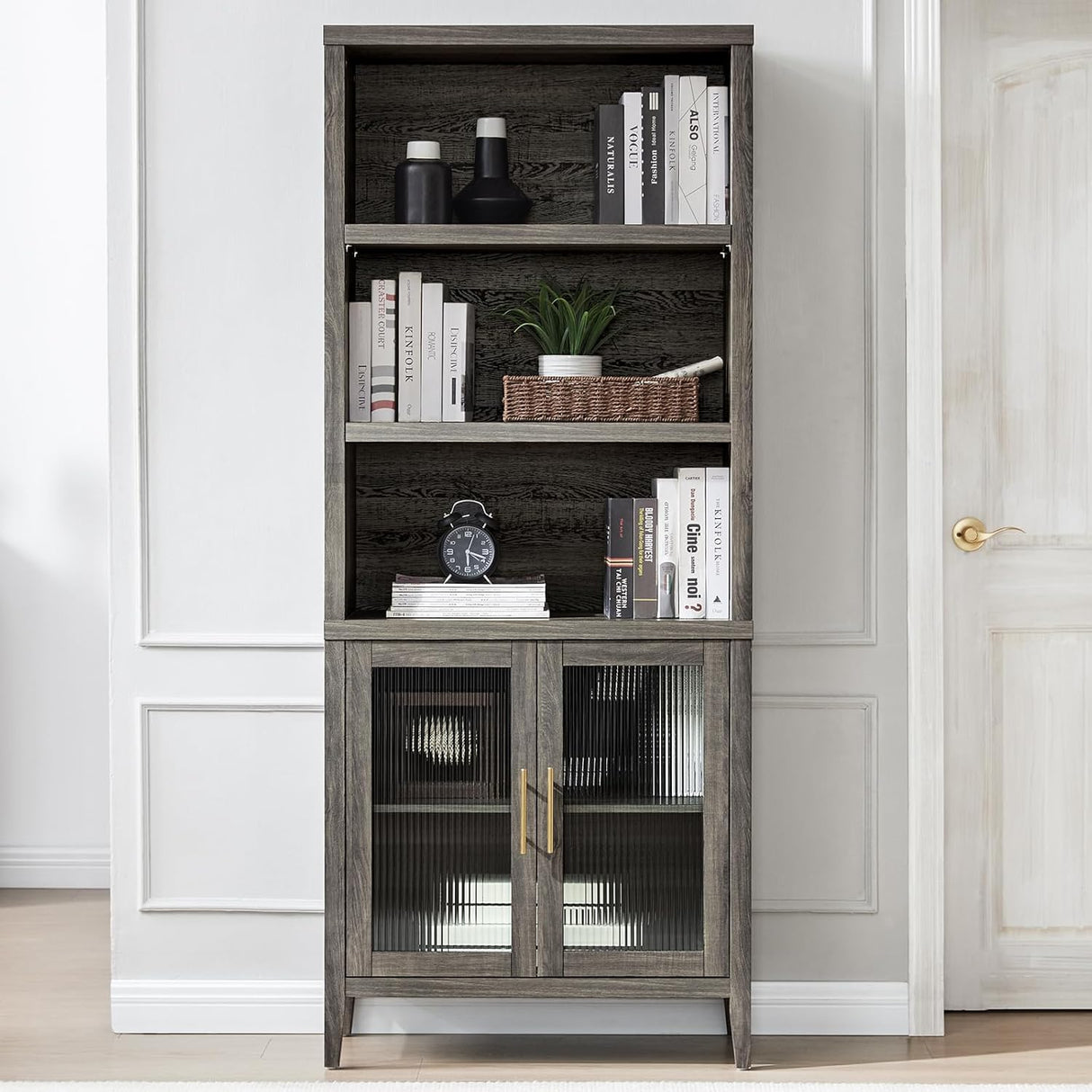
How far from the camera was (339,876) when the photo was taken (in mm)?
2262

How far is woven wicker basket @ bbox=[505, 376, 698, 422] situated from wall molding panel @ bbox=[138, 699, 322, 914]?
816 mm

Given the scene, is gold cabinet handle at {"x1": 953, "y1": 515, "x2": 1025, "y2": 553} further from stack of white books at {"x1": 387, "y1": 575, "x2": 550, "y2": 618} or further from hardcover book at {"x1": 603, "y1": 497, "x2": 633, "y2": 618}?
stack of white books at {"x1": 387, "y1": 575, "x2": 550, "y2": 618}

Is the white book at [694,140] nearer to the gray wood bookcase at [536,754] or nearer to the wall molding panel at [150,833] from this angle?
the gray wood bookcase at [536,754]

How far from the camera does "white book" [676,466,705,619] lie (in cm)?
229

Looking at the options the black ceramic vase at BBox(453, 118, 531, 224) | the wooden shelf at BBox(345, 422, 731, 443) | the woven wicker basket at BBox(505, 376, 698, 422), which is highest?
the black ceramic vase at BBox(453, 118, 531, 224)

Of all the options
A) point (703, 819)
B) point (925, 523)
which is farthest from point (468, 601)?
point (925, 523)

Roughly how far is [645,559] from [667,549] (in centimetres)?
5

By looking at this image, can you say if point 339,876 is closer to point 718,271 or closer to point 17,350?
point 718,271

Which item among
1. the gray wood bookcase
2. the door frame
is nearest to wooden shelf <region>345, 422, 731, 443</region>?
the gray wood bookcase

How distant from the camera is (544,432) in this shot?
7.50ft

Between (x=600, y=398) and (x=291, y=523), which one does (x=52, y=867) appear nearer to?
(x=291, y=523)

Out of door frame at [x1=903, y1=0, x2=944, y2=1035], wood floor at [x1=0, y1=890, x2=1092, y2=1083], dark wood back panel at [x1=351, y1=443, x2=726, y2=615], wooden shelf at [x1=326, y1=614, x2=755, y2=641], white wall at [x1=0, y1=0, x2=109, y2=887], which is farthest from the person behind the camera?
white wall at [x1=0, y1=0, x2=109, y2=887]

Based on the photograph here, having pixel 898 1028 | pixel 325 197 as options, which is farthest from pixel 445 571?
pixel 898 1028

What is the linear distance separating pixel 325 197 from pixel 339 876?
4.21ft
